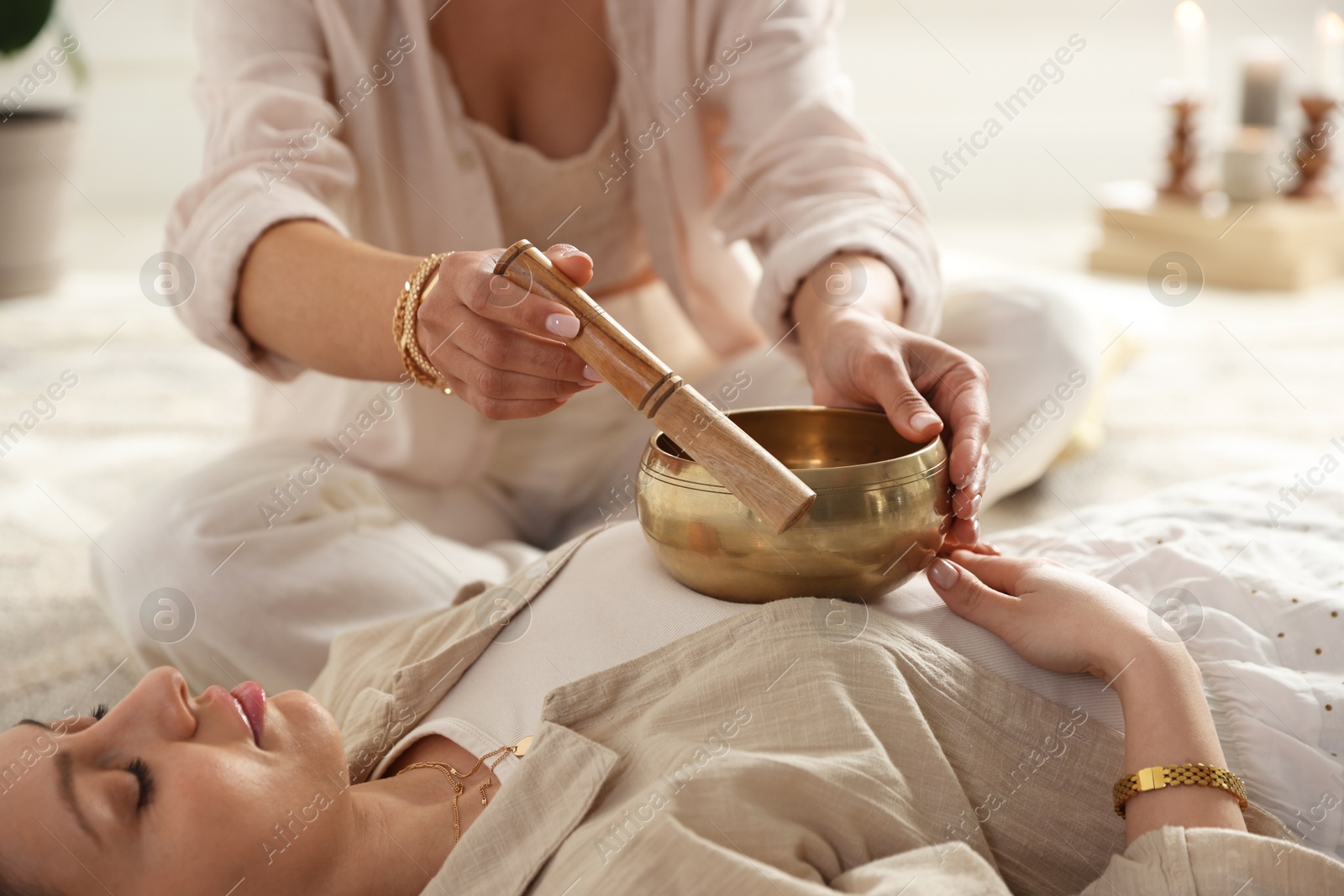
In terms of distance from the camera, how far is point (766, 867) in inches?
26.7

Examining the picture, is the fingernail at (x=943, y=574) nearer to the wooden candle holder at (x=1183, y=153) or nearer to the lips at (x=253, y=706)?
the lips at (x=253, y=706)

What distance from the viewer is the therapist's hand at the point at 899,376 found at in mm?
903

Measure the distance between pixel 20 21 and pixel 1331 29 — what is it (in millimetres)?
3161

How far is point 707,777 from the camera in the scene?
726 millimetres

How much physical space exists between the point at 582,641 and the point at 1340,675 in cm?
57

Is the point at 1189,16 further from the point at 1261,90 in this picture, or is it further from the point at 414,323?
the point at 414,323

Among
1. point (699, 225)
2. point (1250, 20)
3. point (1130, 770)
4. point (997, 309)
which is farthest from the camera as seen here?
point (1250, 20)

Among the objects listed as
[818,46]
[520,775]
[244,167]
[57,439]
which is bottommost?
[57,439]

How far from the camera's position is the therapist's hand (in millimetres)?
903

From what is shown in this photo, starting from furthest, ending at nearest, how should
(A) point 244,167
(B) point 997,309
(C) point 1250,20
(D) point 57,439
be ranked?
(C) point 1250,20 → (D) point 57,439 → (B) point 997,309 → (A) point 244,167

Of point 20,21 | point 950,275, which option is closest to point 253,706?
point 950,275

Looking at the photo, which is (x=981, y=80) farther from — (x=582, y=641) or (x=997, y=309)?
(x=582, y=641)

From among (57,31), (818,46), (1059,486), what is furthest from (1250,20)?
(57,31)

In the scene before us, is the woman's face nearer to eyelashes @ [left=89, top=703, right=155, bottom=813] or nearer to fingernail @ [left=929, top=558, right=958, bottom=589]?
eyelashes @ [left=89, top=703, right=155, bottom=813]
